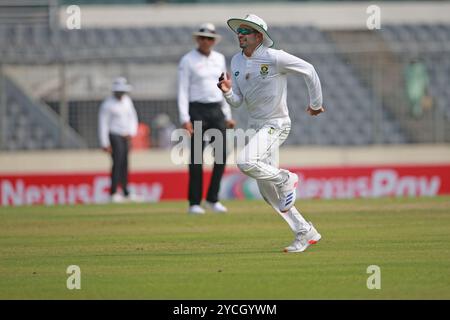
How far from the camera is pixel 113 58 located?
77.5ft

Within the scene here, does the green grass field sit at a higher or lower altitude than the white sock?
lower

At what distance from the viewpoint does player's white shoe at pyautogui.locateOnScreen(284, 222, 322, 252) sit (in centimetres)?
1052

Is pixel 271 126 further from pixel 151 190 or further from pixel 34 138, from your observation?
pixel 34 138

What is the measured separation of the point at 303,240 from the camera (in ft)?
34.6

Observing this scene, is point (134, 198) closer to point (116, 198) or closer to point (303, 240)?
point (116, 198)

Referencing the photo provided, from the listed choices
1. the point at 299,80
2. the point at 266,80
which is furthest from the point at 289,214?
the point at 299,80

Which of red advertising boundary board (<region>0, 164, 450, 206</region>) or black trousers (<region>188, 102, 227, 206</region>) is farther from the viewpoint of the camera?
red advertising boundary board (<region>0, 164, 450, 206</region>)

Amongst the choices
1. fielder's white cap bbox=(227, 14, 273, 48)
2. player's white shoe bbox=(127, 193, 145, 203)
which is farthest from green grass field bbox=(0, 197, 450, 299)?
player's white shoe bbox=(127, 193, 145, 203)

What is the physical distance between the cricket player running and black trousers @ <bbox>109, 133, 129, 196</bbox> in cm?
822

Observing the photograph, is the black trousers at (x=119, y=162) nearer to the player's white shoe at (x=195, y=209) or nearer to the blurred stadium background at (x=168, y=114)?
the blurred stadium background at (x=168, y=114)

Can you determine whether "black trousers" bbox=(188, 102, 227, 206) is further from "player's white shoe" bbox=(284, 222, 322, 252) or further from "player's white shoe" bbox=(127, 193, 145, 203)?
"player's white shoe" bbox=(127, 193, 145, 203)

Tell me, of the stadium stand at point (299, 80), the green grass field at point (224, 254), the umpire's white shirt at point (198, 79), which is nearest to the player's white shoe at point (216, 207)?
the green grass field at point (224, 254)

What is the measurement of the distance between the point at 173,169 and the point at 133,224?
27.4 ft
